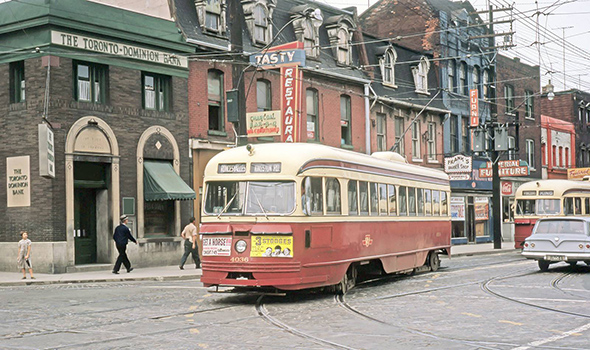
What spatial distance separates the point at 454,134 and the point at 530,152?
1013 cm

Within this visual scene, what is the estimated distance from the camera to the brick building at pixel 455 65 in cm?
4434

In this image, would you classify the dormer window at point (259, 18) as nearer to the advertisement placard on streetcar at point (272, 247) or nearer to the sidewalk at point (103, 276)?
the sidewalk at point (103, 276)

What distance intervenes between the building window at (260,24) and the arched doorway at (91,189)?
8.54 m

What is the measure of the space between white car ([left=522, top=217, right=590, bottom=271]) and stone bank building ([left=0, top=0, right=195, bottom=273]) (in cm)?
1150

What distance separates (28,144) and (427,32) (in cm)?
2662

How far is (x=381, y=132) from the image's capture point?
1533 inches

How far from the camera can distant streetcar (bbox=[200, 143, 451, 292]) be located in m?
14.7

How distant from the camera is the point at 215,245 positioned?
1511 centimetres

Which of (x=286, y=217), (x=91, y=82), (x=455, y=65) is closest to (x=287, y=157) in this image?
(x=286, y=217)

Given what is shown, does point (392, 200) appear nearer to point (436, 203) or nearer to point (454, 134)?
point (436, 203)

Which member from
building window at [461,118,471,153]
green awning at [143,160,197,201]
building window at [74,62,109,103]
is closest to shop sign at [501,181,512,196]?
building window at [461,118,471,153]

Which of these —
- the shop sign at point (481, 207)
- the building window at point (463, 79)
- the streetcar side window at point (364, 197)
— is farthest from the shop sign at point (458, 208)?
the streetcar side window at point (364, 197)

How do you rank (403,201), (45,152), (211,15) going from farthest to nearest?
(211,15), (45,152), (403,201)

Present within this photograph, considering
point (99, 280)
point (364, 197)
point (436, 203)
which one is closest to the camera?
point (364, 197)
